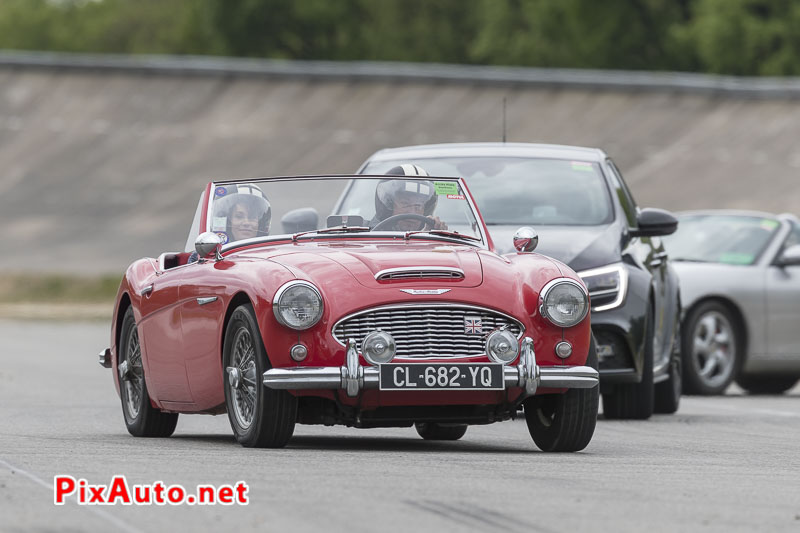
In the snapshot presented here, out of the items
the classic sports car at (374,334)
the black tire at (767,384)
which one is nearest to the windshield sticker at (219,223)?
the classic sports car at (374,334)

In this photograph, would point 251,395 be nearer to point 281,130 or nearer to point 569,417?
point 569,417

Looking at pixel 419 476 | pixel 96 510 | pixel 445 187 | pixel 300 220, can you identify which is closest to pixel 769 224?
pixel 445 187

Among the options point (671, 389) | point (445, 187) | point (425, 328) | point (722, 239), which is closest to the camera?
point (425, 328)

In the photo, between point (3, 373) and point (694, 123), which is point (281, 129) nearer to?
point (694, 123)

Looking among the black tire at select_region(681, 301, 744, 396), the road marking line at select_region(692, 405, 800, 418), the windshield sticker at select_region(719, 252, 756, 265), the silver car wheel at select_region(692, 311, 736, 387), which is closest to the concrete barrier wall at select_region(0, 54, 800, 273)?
the windshield sticker at select_region(719, 252, 756, 265)

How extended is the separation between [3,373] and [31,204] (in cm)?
3139

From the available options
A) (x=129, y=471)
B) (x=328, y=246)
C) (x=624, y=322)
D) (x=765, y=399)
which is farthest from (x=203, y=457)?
(x=765, y=399)

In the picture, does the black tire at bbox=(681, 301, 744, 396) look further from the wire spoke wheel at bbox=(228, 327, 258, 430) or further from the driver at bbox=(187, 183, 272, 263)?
the wire spoke wheel at bbox=(228, 327, 258, 430)

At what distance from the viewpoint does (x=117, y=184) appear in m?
49.7

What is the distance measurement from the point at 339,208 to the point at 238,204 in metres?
0.56

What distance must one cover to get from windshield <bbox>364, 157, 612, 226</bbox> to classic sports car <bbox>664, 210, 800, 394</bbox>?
3.29 meters

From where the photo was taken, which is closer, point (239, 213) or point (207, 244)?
point (207, 244)

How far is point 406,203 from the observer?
407 inches

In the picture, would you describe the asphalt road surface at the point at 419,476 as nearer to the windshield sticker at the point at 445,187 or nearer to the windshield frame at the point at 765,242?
the windshield sticker at the point at 445,187
